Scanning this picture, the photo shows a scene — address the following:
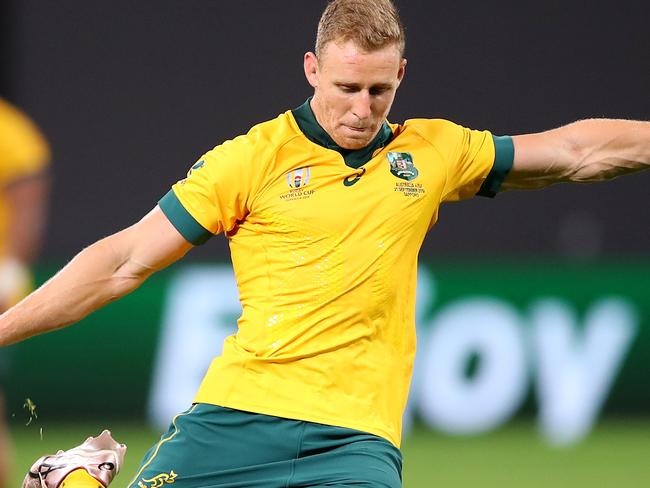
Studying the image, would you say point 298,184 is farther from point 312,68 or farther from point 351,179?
point 312,68

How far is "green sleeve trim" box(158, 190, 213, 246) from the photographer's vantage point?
4355 mm

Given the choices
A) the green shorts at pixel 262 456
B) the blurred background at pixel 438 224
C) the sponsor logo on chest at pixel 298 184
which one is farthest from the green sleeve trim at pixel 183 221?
the blurred background at pixel 438 224

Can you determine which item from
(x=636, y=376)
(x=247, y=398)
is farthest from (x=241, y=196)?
(x=636, y=376)

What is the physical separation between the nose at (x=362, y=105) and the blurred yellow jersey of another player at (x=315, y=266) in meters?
0.17

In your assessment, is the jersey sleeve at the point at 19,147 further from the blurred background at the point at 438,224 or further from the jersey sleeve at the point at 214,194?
the jersey sleeve at the point at 214,194

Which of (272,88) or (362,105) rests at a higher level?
(272,88)

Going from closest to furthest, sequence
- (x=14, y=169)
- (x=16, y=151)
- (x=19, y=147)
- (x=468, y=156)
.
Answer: (x=468, y=156), (x=14, y=169), (x=16, y=151), (x=19, y=147)

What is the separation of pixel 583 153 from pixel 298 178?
974 mm

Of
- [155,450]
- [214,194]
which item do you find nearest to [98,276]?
[214,194]

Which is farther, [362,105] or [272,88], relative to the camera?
[272,88]

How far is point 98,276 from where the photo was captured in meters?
4.41

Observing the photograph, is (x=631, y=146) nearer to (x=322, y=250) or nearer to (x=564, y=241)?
(x=322, y=250)

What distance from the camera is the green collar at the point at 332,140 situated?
444 centimetres

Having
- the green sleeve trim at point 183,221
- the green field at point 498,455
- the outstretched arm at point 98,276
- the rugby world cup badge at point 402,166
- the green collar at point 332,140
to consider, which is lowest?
the green field at point 498,455
